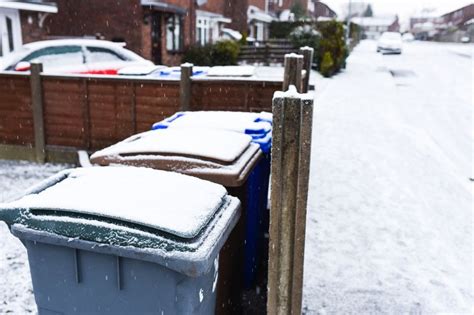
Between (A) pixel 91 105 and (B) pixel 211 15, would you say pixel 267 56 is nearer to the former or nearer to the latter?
(B) pixel 211 15

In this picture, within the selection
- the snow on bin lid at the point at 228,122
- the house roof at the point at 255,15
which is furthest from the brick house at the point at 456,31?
the house roof at the point at 255,15

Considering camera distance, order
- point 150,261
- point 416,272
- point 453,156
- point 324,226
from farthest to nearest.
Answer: point 453,156 < point 324,226 < point 416,272 < point 150,261

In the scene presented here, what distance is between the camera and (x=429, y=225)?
550 cm

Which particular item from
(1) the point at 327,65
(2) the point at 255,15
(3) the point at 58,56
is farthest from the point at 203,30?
(3) the point at 58,56

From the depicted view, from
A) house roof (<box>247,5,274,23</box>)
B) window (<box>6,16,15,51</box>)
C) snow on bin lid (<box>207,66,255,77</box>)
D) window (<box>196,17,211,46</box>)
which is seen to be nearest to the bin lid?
snow on bin lid (<box>207,66,255,77</box>)

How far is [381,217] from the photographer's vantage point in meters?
5.66

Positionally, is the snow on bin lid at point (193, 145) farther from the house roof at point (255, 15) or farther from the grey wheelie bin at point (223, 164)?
the house roof at point (255, 15)

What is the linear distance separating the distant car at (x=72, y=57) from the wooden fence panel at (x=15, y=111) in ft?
3.57

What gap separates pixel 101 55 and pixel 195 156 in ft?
27.3

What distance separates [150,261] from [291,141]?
0.82 m

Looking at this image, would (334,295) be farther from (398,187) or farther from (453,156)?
(453,156)

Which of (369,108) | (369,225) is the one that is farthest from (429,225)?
(369,108)

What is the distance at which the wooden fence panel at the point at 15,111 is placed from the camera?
7.57 metres

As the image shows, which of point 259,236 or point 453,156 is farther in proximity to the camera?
point 453,156
